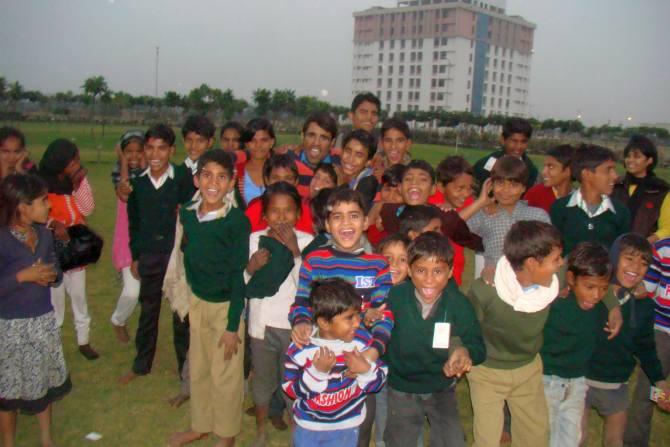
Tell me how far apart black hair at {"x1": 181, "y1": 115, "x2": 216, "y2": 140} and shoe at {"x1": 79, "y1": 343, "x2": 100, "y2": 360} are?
7.14 feet

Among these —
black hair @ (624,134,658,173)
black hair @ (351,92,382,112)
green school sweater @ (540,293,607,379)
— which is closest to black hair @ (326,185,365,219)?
green school sweater @ (540,293,607,379)

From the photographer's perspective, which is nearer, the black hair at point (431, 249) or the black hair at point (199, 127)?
the black hair at point (431, 249)

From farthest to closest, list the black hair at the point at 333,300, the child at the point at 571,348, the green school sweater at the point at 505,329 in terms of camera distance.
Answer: the child at the point at 571,348 < the green school sweater at the point at 505,329 < the black hair at the point at 333,300

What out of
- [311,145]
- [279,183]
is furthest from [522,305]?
[311,145]

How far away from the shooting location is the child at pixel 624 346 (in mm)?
3266

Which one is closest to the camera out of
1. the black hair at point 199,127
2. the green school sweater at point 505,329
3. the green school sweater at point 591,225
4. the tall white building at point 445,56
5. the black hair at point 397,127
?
the green school sweater at point 505,329

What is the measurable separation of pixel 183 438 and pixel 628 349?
2983 millimetres

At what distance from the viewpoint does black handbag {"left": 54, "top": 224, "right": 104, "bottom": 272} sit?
4.05m

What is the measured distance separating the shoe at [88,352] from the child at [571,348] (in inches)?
154

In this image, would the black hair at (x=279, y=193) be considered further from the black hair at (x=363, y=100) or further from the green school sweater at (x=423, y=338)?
the black hair at (x=363, y=100)

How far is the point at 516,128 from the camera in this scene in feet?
17.1

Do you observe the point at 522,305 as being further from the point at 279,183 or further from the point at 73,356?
the point at 73,356

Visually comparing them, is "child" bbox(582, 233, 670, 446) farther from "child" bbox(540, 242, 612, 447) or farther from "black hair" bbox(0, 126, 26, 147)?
"black hair" bbox(0, 126, 26, 147)

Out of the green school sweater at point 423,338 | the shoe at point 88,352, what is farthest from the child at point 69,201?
the green school sweater at point 423,338
